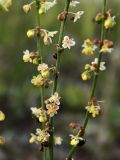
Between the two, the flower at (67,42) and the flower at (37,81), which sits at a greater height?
the flower at (67,42)

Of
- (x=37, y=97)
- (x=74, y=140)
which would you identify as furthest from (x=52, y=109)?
(x=37, y=97)

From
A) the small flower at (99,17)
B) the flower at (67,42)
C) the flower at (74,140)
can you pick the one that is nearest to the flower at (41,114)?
the flower at (74,140)

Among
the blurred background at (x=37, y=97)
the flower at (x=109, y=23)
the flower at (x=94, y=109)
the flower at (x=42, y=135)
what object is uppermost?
the blurred background at (x=37, y=97)

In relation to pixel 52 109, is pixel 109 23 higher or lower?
higher

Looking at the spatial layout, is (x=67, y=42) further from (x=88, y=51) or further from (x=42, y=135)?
(x=42, y=135)

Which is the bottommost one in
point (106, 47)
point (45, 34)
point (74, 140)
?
point (74, 140)

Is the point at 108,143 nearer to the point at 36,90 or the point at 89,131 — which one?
the point at 89,131

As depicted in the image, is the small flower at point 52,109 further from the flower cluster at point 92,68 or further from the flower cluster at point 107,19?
the flower cluster at point 107,19

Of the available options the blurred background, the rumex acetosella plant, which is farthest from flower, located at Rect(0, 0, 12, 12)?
the blurred background
